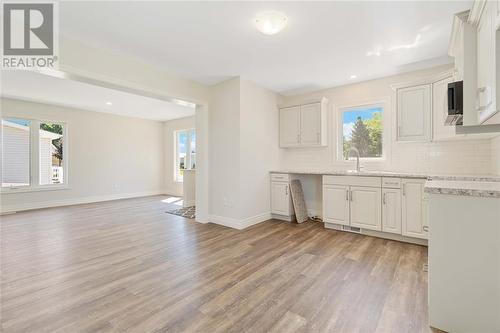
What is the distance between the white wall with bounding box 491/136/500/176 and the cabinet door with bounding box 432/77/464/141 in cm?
41

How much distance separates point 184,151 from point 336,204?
550cm

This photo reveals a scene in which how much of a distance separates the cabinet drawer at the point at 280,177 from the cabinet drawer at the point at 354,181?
732 millimetres

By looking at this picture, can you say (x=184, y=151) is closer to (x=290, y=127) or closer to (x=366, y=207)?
(x=290, y=127)

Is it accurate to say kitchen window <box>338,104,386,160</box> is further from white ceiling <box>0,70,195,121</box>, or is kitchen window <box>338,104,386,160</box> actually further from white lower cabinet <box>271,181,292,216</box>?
white ceiling <box>0,70,195,121</box>

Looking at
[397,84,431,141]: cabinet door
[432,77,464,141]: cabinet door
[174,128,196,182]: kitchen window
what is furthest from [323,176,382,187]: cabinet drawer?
[174,128,196,182]: kitchen window

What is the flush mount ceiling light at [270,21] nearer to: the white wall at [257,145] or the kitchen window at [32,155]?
the white wall at [257,145]

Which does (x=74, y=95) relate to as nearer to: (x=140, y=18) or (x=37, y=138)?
(x=37, y=138)

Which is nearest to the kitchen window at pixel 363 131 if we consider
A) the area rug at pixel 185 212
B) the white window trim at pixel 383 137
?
the white window trim at pixel 383 137

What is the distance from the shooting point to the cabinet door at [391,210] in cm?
323

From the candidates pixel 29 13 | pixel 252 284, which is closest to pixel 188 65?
pixel 29 13

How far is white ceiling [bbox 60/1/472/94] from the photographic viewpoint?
221 centimetres

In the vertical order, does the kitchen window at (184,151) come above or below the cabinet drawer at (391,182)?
above

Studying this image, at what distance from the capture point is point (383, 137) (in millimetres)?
3967

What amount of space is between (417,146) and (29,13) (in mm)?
5183
